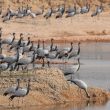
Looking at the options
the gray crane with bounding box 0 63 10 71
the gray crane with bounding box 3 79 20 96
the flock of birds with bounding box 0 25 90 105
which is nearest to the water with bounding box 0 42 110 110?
the gray crane with bounding box 3 79 20 96

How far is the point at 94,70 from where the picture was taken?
2342 cm

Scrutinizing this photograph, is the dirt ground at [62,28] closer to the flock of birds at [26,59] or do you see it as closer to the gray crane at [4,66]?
the flock of birds at [26,59]

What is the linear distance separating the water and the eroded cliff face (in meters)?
0.27

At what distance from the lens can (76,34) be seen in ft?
123

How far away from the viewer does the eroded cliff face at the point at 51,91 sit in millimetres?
17312

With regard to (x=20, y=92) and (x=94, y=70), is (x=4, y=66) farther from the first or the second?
(x=94, y=70)

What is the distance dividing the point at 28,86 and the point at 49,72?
1.34 m

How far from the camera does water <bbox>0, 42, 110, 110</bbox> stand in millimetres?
17359

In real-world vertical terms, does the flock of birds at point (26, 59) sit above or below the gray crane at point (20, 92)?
below

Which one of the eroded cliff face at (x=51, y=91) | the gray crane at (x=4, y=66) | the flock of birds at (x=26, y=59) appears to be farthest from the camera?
the gray crane at (x=4, y=66)

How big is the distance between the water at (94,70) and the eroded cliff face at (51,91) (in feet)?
0.87

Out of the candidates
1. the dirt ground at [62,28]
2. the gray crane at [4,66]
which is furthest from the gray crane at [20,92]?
the dirt ground at [62,28]

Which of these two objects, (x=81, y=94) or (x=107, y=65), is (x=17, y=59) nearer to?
(x=81, y=94)

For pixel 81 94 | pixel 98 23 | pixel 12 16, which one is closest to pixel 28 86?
pixel 81 94
